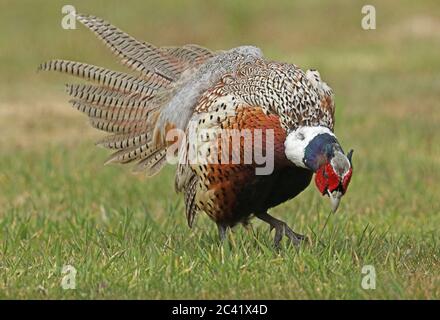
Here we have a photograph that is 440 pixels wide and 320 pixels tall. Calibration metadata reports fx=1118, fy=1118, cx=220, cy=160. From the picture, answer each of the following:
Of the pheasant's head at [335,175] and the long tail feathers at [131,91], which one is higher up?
the long tail feathers at [131,91]

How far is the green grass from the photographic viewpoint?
5520 millimetres

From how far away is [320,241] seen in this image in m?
6.36

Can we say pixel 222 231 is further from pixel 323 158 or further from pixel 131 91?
pixel 131 91

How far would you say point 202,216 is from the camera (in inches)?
312

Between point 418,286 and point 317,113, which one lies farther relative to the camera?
point 317,113

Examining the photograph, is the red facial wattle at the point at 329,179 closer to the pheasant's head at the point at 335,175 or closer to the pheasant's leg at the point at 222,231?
the pheasant's head at the point at 335,175

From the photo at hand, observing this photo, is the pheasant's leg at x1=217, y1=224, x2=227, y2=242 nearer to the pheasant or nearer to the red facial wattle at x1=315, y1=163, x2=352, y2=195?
the pheasant

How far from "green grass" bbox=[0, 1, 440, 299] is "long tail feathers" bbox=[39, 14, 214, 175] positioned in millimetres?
489

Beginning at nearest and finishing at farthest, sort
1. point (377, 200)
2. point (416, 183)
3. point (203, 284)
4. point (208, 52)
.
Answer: point (203, 284)
point (208, 52)
point (377, 200)
point (416, 183)

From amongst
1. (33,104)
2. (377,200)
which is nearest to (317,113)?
(377,200)

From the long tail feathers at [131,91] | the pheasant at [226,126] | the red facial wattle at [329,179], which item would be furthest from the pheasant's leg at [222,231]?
the red facial wattle at [329,179]

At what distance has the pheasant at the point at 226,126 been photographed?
5.88 metres
